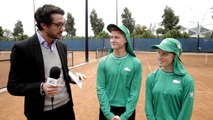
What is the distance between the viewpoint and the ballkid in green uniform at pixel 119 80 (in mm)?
3289

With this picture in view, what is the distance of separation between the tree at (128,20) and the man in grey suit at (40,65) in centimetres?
4920

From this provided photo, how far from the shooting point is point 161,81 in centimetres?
300

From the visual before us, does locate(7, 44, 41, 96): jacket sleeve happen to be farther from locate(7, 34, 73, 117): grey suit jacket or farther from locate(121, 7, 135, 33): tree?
locate(121, 7, 135, 33): tree

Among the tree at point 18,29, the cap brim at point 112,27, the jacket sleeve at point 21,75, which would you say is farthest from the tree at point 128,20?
the jacket sleeve at point 21,75

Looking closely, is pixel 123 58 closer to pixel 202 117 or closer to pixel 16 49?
pixel 16 49

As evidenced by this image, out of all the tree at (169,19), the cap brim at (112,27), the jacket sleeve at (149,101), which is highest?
the tree at (169,19)

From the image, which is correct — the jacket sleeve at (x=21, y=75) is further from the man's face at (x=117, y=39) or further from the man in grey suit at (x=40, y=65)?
the man's face at (x=117, y=39)

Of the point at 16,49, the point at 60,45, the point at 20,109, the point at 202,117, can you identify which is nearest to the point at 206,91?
the point at 202,117

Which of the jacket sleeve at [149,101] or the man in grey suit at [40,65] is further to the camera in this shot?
the jacket sleeve at [149,101]

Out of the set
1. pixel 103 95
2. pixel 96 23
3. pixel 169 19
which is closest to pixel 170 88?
pixel 103 95

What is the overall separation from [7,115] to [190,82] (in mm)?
4951

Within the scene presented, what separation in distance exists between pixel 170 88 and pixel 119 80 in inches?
27.6

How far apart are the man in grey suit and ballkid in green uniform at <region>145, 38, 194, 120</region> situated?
111cm

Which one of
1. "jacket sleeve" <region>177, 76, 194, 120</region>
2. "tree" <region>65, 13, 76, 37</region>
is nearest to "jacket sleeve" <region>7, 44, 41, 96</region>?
"jacket sleeve" <region>177, 76, 194, 120</region>
